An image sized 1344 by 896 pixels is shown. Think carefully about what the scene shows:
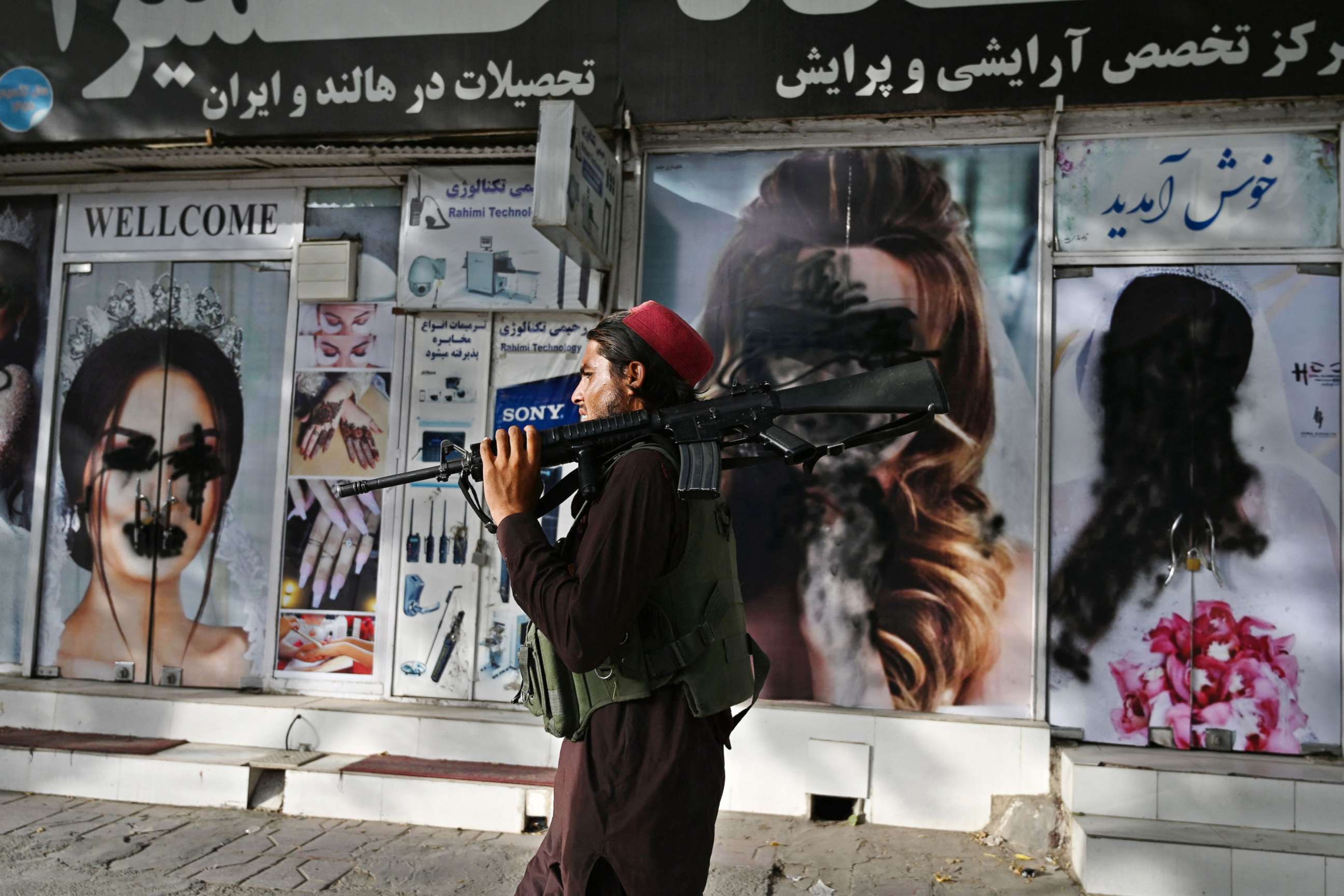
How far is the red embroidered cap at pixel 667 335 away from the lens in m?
2.23

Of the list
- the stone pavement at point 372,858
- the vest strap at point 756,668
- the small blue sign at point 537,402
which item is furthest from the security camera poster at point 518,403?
the vest strap at point 756,668

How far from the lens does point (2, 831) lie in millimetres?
4812

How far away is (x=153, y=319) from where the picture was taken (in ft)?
21.7

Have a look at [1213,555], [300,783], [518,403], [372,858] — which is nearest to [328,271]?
[518,403]

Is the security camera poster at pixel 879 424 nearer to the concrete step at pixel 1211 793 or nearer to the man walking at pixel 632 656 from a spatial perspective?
the concrete step at pixel 1211 793

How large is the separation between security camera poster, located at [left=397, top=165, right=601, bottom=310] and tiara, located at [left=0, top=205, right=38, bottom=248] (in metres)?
2.67

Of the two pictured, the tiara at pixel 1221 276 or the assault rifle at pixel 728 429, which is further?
the tiara at pixel 1221 276

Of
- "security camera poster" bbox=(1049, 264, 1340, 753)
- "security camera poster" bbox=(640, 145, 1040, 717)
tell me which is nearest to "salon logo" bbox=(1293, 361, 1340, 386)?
"security camera poster" bbox=(1049, 264, 1340, 753)

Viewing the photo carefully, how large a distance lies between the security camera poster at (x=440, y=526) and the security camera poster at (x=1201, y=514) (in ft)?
10.6

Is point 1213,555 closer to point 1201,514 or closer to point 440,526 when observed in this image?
point 1201,514

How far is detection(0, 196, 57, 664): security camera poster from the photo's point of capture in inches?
262

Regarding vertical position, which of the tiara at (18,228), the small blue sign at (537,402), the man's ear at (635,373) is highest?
the tiara at (18,228)

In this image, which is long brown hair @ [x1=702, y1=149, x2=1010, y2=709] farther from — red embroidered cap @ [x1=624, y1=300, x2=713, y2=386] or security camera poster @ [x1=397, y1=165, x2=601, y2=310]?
red embroidered cap @ [x1=624, y1=300, x2=713, y2=386]

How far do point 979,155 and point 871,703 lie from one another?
3044 millimetres
